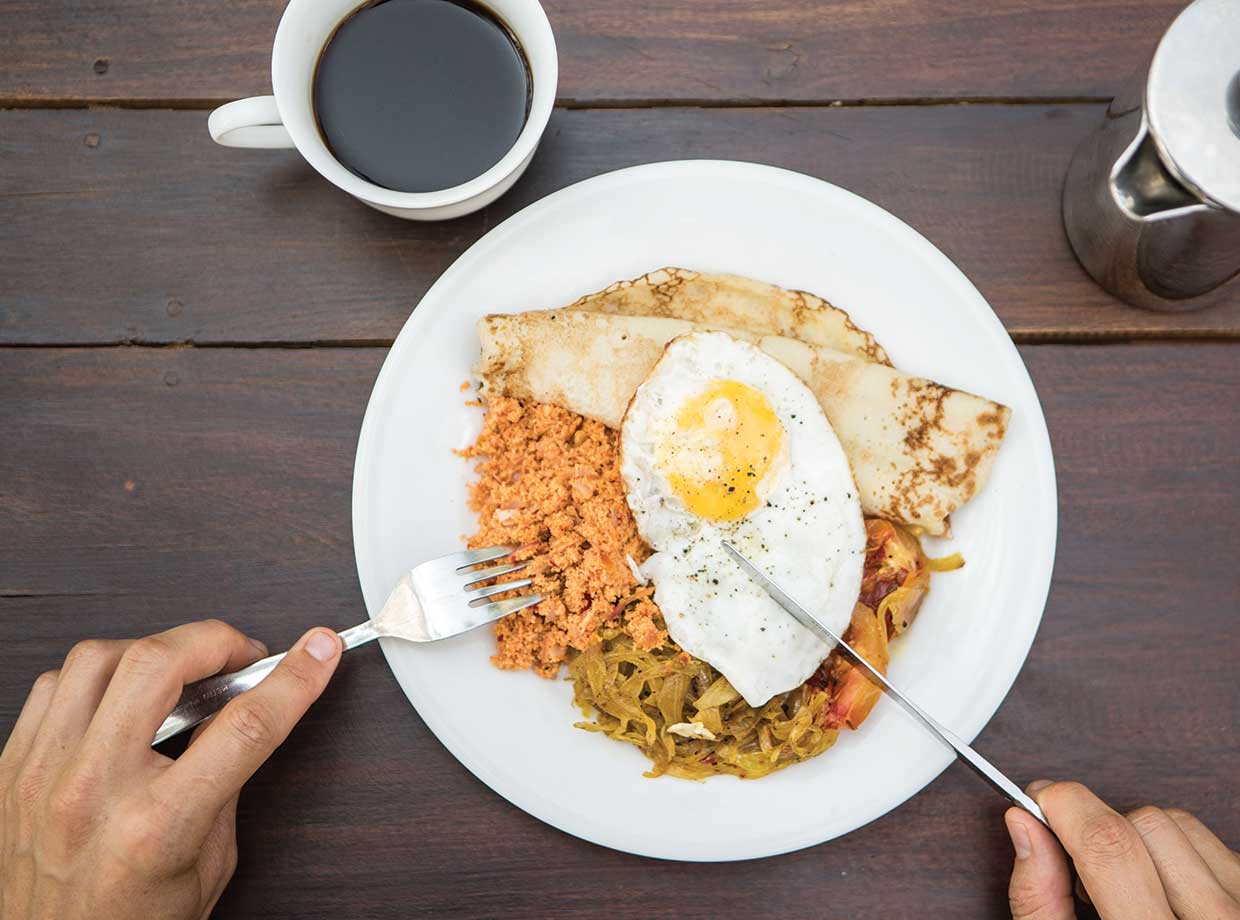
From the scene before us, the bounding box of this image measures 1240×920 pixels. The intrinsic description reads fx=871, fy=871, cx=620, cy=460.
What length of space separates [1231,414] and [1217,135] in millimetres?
839

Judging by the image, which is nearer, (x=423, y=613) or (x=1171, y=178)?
(x=1171, y=178)

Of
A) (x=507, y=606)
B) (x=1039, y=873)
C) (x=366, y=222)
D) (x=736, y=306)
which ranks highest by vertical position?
(x=366, y=222)

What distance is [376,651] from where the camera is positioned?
222cm

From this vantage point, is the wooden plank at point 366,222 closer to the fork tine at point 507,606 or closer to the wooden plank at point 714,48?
the wooden plank at point 714,48

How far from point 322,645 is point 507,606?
42 centimetres

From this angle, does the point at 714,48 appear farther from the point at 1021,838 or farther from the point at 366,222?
the point at 1021,838

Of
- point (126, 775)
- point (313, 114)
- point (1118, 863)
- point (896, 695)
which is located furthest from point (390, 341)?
point (1118, 863)

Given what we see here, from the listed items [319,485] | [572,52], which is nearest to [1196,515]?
[572,52]

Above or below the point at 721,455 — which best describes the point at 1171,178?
above

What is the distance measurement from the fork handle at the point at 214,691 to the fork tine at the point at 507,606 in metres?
0.26

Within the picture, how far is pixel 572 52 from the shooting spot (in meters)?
2.33

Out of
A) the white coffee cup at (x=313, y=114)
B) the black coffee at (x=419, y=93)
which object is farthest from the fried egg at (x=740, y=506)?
the black coffee at (x=419, y=93)

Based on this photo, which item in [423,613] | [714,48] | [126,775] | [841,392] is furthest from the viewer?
[714,48]

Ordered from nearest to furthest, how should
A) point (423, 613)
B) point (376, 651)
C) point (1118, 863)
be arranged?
point (1118, 863)
point (423, 613)
point (376, 651)
